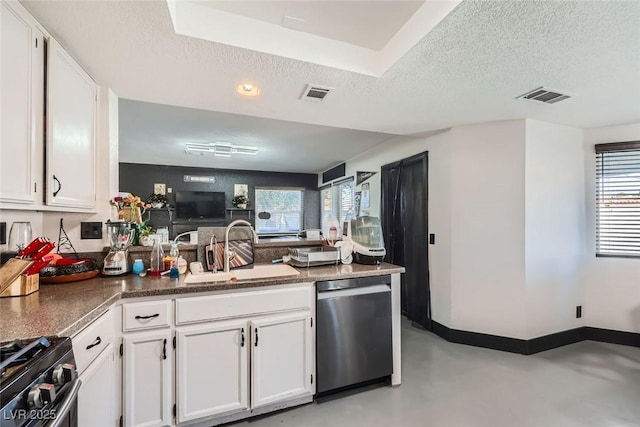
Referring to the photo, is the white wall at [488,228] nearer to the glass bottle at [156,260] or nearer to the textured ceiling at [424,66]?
the textured ceiling at [424,66]

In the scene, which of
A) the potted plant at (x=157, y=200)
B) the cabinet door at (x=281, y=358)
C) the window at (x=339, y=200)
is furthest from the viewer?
the potted plant at (x=157, y=200)

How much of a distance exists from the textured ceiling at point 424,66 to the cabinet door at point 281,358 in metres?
1.68

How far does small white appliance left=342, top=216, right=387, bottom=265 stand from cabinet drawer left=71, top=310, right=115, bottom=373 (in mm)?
1713

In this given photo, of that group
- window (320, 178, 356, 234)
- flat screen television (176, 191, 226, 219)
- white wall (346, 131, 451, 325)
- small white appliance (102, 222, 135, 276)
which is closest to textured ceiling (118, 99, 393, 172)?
window (320, 178, 356, 234)

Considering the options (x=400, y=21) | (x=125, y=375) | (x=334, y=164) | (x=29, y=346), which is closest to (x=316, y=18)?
(x=400, y=21)

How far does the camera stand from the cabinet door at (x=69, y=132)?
1.42 m

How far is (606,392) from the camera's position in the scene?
6.82 feet

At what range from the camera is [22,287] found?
4.56ft

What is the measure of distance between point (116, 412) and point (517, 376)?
9.56 ft

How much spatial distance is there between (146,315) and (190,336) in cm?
27

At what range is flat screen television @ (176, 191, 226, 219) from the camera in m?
6.23

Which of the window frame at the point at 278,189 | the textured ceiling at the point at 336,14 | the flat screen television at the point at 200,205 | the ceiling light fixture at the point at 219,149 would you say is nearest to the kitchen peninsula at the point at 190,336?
the textured ceiling at the point at 336,14

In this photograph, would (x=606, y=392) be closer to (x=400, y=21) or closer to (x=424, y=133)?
(x=424, y=133)

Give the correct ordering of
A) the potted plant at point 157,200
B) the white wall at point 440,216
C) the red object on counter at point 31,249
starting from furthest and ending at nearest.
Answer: the potted plant at point 157,200 → the white wall at point 440,216 → the red object on counter at point 31,249
